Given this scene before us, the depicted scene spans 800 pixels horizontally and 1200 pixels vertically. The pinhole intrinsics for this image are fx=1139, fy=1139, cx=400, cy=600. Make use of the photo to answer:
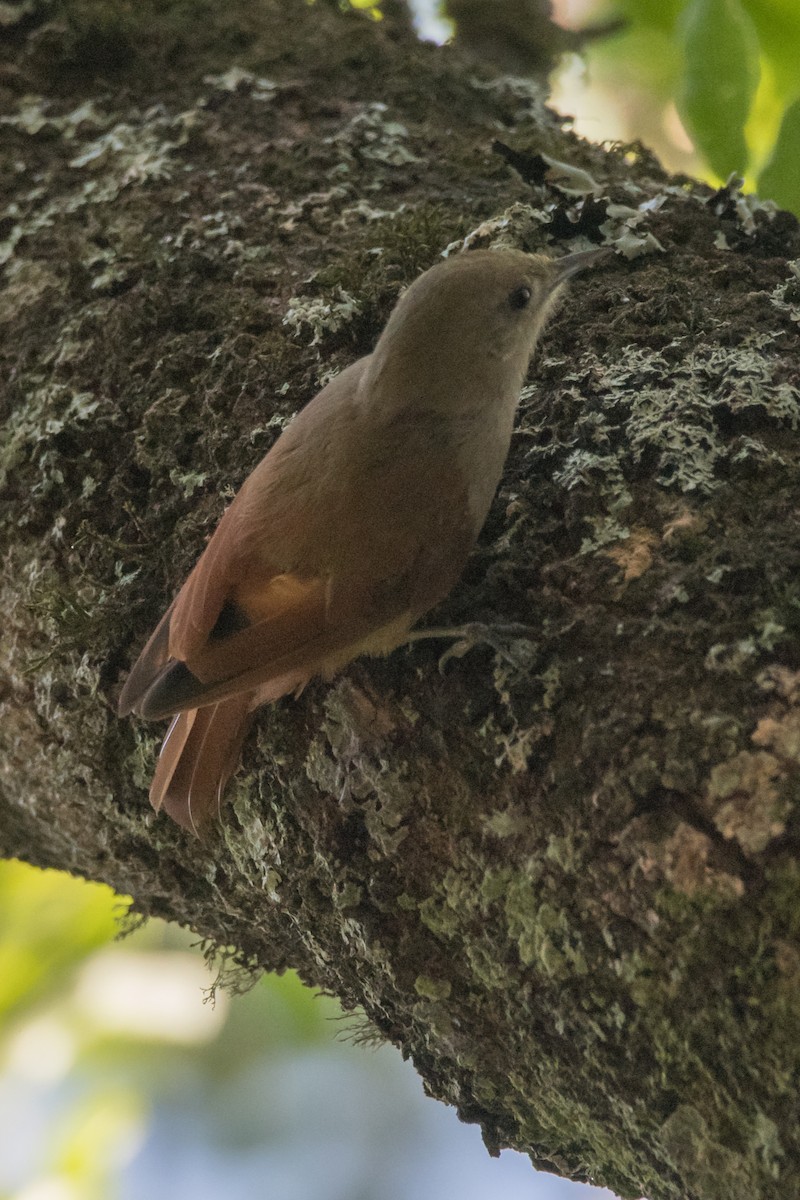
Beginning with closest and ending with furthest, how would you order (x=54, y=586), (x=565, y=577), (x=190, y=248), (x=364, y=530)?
(x=565, y=577) → (x=364, y=530) → (x=54, y=586) → (x=190, y=248)

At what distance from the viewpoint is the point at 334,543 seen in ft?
→ 6.21

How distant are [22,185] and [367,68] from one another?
89 centimetres

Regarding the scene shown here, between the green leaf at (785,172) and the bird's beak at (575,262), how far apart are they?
0.41 m

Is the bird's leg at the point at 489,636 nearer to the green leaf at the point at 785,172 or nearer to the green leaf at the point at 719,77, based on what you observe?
the green leaf at the point at 785,172

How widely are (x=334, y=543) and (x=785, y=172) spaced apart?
122 centimetres

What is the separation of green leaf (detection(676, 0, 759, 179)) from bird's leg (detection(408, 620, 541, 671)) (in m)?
1.39

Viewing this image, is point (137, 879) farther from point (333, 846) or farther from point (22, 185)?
point (22, 185)

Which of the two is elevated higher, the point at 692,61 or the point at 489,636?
the point at 692,61

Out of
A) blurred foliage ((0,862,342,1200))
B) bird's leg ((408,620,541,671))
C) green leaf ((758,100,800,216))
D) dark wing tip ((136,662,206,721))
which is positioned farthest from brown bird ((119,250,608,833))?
blurred foliage ((0,862,342,1200))

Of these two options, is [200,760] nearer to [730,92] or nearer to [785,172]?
[785,172]

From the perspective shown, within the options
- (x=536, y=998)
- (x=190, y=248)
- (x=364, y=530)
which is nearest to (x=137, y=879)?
(x=364, y=530)

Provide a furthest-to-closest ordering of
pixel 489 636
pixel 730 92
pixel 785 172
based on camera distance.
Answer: pixel 730 92, pixel 785 172, pixel 489 636

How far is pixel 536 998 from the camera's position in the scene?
1.44 m

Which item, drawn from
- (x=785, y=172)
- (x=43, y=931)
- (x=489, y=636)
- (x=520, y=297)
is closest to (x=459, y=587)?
(x=489, y=636)
